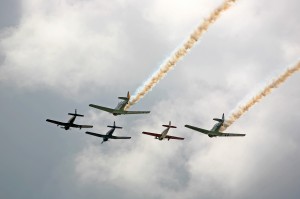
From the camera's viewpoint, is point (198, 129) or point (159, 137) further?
point (159, 137)

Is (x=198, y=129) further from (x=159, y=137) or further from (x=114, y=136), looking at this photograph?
(x=114, y=136)

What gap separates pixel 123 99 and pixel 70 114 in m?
15.8

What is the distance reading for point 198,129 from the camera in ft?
398

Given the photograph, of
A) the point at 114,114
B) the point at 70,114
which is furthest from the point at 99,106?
the point at 70,114

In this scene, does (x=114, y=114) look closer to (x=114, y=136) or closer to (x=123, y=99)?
(x=123, y=99)

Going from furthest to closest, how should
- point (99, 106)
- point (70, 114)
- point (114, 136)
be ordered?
point (114, 136)
point (70, 114)
point (99, 106)

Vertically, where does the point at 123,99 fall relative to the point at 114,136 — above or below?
below

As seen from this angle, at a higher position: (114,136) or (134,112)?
(114,136)

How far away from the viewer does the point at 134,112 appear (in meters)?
120

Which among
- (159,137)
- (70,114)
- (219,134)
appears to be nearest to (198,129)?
(219,134)

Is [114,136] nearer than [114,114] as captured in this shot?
No

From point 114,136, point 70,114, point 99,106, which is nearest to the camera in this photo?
point 99,106

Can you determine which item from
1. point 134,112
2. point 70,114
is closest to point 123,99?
point 134,112

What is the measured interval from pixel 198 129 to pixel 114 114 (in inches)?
654
